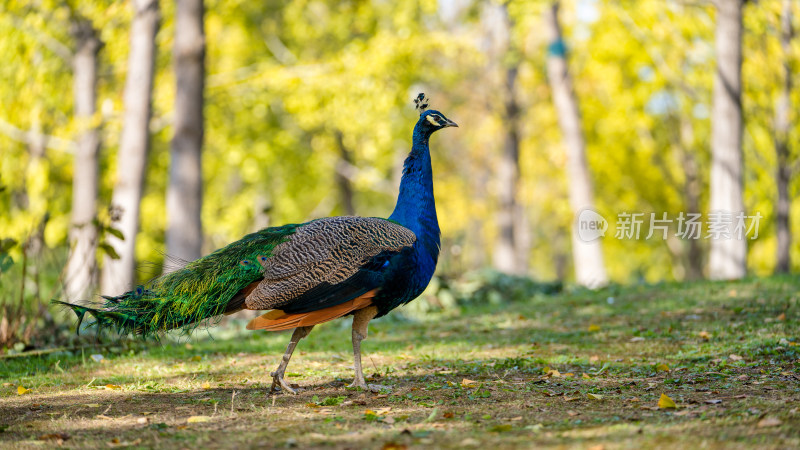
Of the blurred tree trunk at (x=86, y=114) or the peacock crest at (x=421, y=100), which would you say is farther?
the blurred tree trunk at (x=86, y=114)

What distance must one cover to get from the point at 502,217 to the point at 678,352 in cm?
1296

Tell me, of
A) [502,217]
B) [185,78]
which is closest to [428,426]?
[185,78]

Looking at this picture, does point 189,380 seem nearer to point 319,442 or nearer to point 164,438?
point 164,438

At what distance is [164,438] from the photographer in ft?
14.5

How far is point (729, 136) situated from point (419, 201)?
8.65 meters

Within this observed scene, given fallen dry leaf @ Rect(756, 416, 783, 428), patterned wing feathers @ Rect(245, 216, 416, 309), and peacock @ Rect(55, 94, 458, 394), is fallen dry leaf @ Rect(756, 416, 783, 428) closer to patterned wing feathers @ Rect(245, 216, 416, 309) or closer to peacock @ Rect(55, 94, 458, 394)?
peacock @ Rect(55, 94, 458, 394)

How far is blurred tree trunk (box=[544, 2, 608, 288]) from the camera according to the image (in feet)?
53.5

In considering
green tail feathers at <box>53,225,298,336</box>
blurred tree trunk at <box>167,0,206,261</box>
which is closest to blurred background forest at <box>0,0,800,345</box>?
blurred tree trunk at <box>167,0,206,261</box>

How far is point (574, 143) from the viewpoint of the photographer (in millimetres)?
16531

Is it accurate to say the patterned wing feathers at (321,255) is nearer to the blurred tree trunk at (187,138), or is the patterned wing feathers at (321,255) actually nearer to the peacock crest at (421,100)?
the peacock crest at (421,100)

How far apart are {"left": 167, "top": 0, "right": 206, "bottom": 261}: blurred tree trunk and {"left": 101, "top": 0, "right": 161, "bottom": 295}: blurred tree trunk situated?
0.68 meters

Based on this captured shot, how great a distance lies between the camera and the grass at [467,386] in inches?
170

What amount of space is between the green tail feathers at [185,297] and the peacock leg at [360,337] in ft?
2.77
